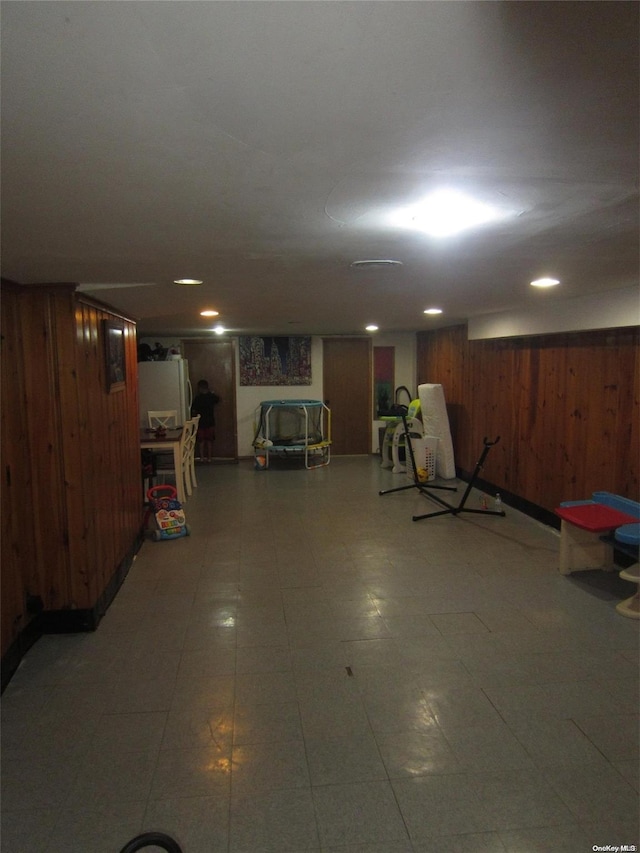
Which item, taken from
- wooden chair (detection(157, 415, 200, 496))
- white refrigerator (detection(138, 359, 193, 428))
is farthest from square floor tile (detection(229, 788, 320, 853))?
white refrigerator (detection(138, 359, 193, 428))

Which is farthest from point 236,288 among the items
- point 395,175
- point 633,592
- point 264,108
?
point 633,592

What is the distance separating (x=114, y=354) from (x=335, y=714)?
2.77 metres

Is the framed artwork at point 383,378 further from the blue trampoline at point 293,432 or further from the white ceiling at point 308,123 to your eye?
the white ceiling at point 308,123

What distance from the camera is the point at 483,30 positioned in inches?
27.5

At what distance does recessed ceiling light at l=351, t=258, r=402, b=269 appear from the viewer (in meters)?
2.40

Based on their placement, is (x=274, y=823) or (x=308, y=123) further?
(x=274, y=823)

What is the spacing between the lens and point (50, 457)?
3.10 metres

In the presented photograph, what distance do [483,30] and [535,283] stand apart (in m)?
2.92

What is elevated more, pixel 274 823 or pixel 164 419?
pixel 164 419

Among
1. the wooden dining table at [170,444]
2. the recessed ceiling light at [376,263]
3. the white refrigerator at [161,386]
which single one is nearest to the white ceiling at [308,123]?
the recessed ceiling light at [376,263]

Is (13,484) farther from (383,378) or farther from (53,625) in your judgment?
(383,378)

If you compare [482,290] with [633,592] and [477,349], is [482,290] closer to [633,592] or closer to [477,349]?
[633,592]

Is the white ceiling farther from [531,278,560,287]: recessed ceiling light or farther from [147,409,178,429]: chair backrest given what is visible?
[147,409,178,429]: chair backrest

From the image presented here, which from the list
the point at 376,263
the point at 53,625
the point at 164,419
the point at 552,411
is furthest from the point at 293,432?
the point at 376,263
